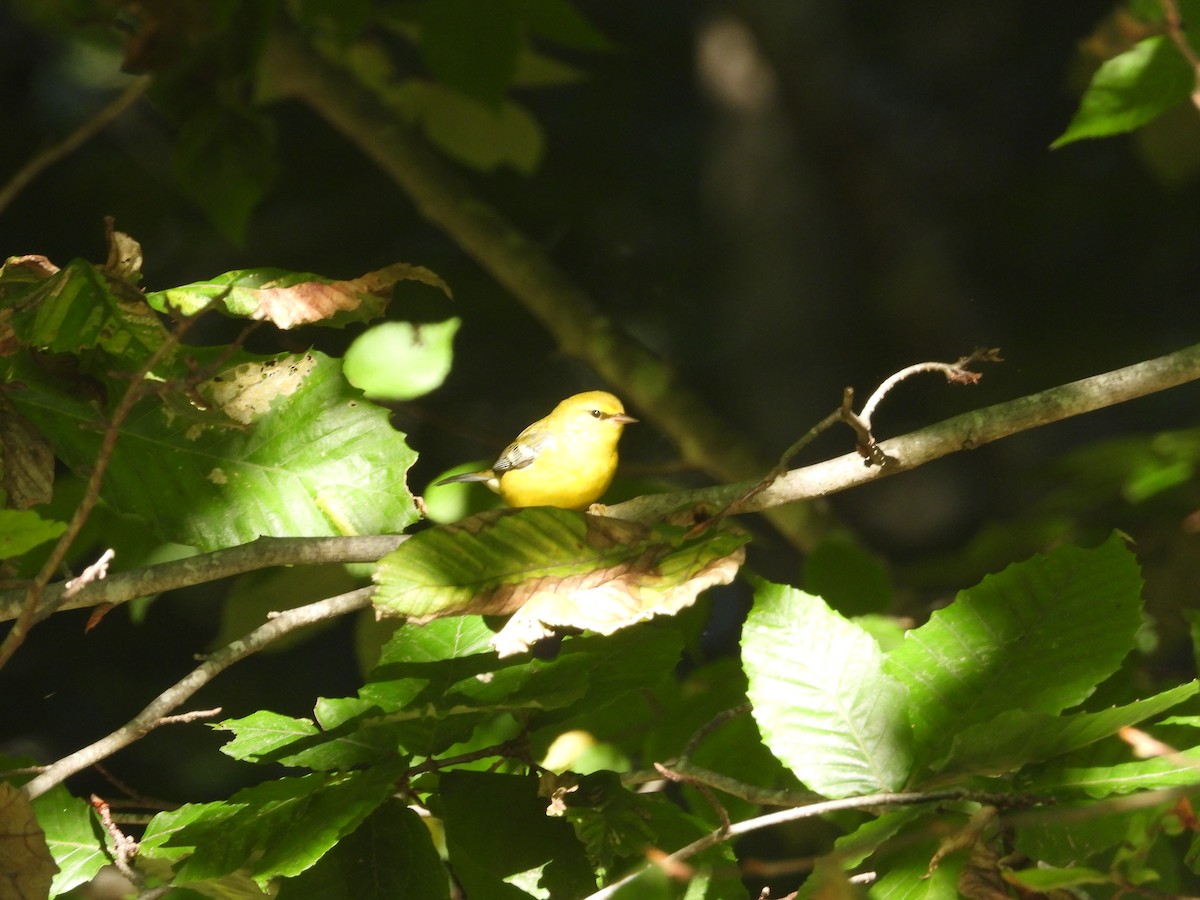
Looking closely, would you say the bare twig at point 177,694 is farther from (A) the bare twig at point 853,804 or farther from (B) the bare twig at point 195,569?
(A) the bare twig at point 853,804

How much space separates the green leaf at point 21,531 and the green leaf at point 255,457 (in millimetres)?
236

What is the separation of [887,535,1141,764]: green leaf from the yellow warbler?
17.1 inches

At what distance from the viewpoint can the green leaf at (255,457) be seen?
31.0 inches

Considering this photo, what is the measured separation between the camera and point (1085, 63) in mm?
1466

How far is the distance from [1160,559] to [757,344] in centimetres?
63

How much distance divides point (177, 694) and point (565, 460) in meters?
0.47

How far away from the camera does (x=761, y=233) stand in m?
1.64

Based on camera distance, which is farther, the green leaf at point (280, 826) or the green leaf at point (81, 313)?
the green leaf at point (81, 313)

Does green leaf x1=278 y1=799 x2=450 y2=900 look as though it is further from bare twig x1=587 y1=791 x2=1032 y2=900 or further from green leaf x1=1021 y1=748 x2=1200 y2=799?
green leaf x1=1021 y1=748 x2=1200 y2=799

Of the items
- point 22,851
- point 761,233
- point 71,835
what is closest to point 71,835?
point 71,835

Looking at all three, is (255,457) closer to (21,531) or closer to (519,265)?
(21,531)

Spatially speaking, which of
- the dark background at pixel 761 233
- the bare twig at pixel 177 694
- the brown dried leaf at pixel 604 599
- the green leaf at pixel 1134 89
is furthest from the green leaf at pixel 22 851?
the green leaf at pixel 1134 89

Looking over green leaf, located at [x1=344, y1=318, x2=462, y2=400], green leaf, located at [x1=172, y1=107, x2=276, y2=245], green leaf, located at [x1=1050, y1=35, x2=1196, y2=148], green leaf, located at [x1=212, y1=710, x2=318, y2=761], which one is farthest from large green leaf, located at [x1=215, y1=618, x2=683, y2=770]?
green leaf, located at [x1=1050, y1=35, x2=1196, y2=148]

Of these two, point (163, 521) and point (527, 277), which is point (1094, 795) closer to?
point (163, 521)
